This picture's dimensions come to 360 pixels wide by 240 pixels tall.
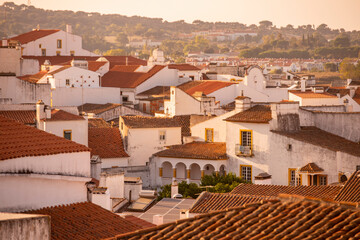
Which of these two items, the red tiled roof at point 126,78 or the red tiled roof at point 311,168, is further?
the red tiled roof at point 126,78

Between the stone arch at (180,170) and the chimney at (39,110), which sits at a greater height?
the chimney at (39,110)

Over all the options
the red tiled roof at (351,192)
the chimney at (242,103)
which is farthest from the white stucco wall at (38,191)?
the chimney at (242,103)

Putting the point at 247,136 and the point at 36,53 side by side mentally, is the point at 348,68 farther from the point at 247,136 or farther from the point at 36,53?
the point at 247,136

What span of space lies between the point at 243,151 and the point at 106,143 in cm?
754

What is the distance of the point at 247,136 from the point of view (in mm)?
44938

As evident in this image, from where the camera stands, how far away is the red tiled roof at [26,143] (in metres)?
20.9

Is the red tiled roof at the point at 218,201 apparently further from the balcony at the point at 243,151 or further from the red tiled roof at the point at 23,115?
the balcony at the point at 243,151

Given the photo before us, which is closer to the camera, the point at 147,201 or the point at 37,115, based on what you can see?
the point at 147,201

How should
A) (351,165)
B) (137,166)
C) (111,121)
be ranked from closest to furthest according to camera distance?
(351,165)
(137,166)
(111,121)

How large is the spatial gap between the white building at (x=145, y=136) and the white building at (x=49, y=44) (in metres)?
46.6

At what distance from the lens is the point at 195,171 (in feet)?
158

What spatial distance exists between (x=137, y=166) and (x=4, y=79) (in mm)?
8030

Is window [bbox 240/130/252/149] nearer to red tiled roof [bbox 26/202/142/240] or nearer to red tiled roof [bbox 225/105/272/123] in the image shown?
red tiled roof [bbox 225/105/272/123]

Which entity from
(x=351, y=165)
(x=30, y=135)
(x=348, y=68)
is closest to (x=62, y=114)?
(x=351, y=165)
